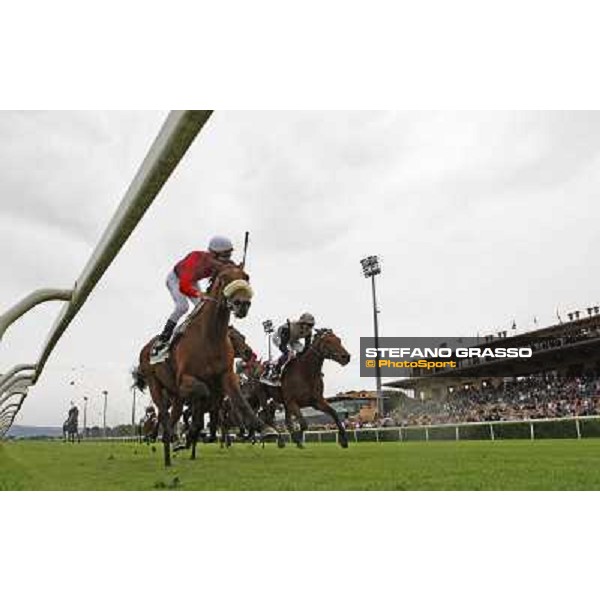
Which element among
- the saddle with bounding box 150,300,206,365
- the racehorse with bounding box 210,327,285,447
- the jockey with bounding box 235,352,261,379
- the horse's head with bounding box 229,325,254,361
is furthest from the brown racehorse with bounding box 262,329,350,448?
the saddle with bounding box 150,300,206,365

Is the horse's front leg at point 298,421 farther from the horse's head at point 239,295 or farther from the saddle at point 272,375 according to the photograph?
the horse's head at point 239,295

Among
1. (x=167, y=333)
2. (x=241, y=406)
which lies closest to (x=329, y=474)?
(x=241, y=406)

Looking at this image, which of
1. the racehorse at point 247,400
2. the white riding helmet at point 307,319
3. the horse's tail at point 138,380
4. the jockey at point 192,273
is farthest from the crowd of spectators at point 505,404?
the jockey at point 192,273

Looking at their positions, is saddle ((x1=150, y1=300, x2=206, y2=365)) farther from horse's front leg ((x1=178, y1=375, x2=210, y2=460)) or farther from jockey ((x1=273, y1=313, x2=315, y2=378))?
jockey ((x1=273, y1=313, x2=315, y2=378))

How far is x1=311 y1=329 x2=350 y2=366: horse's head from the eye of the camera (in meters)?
9.50

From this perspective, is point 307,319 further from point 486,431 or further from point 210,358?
point 486,431

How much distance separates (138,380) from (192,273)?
Answer: 10.3 feet

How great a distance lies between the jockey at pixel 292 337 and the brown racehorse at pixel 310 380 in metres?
0.11

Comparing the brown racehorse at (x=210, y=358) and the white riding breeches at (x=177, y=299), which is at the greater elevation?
the white riding breeches at (x=177, y=299)

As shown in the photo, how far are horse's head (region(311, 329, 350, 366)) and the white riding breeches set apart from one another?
2.99 metres

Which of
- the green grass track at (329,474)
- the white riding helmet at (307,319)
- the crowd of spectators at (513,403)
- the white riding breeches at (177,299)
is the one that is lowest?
the green grass track at (329,474)

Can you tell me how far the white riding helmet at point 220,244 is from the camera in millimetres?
6258
